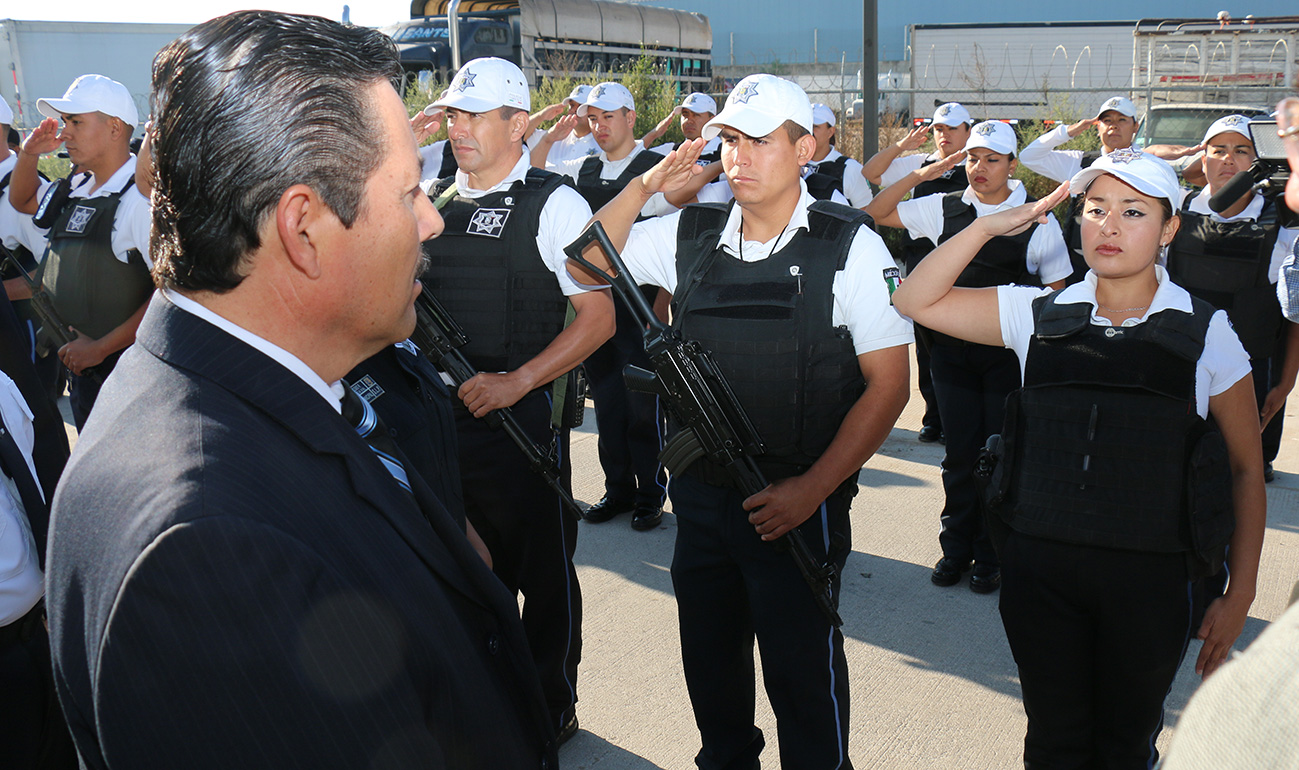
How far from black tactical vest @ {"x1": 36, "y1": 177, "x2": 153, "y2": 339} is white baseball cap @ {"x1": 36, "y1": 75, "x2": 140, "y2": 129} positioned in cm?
43

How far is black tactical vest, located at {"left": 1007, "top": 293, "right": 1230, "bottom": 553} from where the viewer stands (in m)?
2.20

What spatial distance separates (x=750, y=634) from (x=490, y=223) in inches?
63.0

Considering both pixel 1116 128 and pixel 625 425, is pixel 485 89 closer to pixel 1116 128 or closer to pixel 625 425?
pixel 625 425

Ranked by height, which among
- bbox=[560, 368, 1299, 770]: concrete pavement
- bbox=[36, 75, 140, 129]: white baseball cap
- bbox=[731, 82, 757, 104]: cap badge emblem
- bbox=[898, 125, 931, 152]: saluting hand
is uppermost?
bbox=[36, 75, 140, 129]: white baseball cap

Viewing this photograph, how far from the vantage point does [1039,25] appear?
18875 mm

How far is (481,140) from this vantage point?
10.5 ft

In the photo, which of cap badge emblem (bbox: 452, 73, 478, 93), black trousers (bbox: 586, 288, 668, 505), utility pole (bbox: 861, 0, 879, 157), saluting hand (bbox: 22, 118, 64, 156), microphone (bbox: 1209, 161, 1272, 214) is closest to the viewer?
microphone (bbox: 1209, 161, 1272, 214)

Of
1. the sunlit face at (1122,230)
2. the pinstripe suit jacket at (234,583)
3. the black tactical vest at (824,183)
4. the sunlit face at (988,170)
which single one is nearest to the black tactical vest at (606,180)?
the black tactical vest at (824,183)

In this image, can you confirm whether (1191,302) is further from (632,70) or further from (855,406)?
(632,70)

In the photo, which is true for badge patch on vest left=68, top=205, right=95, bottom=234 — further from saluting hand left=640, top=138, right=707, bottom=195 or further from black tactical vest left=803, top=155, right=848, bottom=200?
black tactical vest left=803, top=155, right=848, bottom=200

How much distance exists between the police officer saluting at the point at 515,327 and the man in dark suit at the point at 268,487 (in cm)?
181

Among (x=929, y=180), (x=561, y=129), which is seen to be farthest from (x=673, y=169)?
(x=561, y=129)

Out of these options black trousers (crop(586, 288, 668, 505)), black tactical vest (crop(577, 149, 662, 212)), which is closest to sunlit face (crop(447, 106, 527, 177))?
black trousers (crop(586, 288, 668, 505))

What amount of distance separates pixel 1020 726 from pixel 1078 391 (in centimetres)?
134
